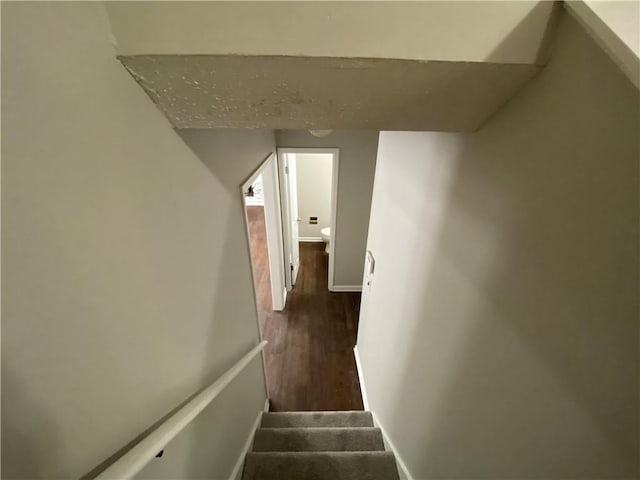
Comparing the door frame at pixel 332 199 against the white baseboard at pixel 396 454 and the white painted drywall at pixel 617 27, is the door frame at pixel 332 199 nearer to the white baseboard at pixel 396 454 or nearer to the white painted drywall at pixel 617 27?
the white baseboard at pixel 396 454

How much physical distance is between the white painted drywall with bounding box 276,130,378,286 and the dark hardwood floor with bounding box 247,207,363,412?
0.45m

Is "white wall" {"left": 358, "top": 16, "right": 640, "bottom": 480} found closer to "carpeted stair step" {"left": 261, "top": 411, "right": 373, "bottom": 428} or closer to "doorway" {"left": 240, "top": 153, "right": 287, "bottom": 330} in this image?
"carpeted stair step" {"left": 261, "top": 411, "right": 373, "bottom": 428}

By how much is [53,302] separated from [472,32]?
93cm

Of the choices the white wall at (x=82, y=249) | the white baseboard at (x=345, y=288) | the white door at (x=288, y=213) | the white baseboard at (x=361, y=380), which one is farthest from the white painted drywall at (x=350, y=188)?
the white wall at (x=82, y=249)

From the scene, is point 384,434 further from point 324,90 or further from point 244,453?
point 324,90

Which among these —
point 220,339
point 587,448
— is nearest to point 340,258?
point 220,339

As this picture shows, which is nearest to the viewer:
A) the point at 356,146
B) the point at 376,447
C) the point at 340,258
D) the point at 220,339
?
the point at 220,339

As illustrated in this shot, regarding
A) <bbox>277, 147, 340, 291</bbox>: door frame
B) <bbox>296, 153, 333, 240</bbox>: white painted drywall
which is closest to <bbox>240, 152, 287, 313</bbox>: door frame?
<bbox>277, 147, 340, 291</bbox>: door frame

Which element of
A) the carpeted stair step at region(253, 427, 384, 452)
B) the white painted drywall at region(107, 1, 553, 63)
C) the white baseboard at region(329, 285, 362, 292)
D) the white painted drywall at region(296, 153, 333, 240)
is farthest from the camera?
the white painted drywall at region(296, 153, 333, 240)

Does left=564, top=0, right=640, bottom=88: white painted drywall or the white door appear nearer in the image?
left=564, top=0, right=640, bottom=88: white painted drywall

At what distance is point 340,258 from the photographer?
3771 millimetres

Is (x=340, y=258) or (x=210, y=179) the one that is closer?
(x=210, y=179)

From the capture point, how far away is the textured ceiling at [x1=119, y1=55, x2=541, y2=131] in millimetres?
586

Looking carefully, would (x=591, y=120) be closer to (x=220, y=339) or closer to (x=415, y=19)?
(x=415, y=19)
